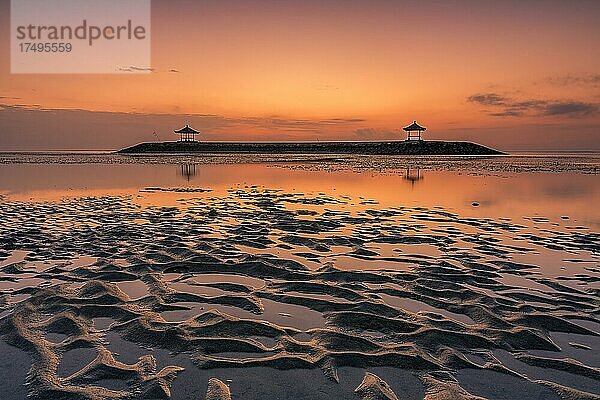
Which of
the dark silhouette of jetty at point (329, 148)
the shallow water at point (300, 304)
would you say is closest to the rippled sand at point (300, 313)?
the shallow water at point (300, 304)

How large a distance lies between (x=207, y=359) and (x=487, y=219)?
10894 millimetres

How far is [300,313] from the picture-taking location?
558 centimetres

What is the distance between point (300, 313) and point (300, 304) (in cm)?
32

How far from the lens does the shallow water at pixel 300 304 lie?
3.95 metres

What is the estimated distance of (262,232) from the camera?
10.9 meters

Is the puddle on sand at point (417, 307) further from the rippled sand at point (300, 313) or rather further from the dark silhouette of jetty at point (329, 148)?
the dark silhouette of jetty at point (329, 148)

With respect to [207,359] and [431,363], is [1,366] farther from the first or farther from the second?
[431,363]

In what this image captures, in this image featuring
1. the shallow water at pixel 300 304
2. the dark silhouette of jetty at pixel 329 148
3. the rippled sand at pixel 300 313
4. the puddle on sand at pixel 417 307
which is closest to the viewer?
the rippled sand at pixel 300 313

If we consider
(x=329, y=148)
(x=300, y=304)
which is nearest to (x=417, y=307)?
(x=300, y=304)

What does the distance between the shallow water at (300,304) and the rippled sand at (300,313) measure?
3cm

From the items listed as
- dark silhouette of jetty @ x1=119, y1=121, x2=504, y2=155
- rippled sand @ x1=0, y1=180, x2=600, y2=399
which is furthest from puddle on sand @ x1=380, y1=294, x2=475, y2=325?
dark silhouette of jetty @ x1=119, y1=121, x2=504, y2=155

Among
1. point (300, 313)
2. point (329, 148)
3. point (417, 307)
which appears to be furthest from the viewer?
point (329, 148)

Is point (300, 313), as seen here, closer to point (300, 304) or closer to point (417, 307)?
point (300, 304)

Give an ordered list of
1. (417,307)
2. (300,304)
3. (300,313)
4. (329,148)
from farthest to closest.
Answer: (329,148) → (300,304) → (417,307) → (300,313)
